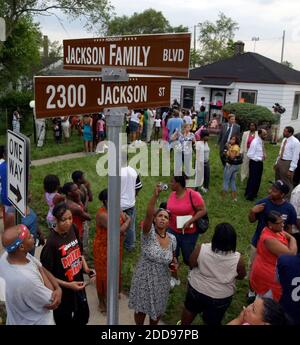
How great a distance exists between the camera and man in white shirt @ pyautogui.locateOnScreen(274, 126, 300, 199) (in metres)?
8.53

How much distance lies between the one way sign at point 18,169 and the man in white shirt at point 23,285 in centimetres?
28

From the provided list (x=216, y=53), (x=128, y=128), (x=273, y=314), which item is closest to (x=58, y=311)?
(x=273, y=314)

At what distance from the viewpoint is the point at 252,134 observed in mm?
9711

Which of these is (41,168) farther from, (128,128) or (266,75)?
(266,75)

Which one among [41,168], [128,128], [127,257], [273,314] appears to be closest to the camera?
[273,314]

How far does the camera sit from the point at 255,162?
9.10 m

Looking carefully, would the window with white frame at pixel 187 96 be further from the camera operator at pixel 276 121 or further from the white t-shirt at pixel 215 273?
the white t-shirt at pixel 215 273

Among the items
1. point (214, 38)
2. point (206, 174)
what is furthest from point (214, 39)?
point (206, 174)

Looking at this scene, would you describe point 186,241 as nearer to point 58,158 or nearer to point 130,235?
point 130,235

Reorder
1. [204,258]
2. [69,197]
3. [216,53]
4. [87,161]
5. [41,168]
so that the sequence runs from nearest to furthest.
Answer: [204,258] → [69,197] → [41,168] → [87,161] → [216,53]

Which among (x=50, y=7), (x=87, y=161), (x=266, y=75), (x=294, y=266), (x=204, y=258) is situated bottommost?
(x=87, y=161)

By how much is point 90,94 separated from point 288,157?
7.02 metres

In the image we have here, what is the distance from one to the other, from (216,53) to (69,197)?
1796 inches

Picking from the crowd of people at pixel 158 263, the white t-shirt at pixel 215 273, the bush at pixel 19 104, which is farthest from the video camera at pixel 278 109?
the white t-shirt at pixel 215 273
